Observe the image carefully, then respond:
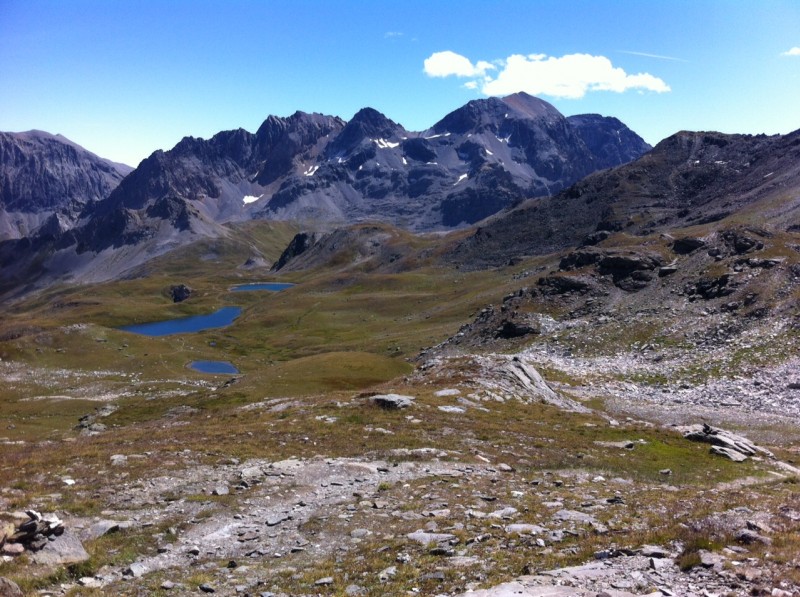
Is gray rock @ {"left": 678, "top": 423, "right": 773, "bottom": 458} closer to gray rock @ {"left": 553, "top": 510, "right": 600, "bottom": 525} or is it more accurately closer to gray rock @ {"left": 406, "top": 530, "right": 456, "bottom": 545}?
gray rock @ {"left": 553, "top": 510, "right": 600, "bottom": 525}

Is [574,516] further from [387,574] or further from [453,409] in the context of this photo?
[453,409]

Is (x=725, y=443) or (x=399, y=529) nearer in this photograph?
(x=399, y=529)

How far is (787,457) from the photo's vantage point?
3306 cm

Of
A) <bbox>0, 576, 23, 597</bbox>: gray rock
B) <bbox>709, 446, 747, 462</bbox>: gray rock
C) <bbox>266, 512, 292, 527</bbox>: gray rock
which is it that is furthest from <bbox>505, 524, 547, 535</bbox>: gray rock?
<bbox>709, 446, 747, 462</bbox>: gray rock

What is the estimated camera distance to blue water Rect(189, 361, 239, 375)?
118 metres

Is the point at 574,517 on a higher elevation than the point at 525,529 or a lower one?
lower

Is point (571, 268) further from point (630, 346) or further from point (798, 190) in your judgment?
point (798, 190)

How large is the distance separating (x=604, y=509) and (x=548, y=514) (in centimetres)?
231

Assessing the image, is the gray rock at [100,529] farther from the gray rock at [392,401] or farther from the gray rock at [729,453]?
the gray rock at [729,453]

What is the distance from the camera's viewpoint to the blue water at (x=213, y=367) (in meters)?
118

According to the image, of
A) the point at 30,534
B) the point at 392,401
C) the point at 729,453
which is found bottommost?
the point at 729,453

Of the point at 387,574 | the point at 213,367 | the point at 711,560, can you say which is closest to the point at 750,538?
the point at 711,560

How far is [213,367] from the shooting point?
12194 cm

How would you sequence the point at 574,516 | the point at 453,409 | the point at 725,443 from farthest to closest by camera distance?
the point at 453,409
the point at 725,443
the point at 574,516
